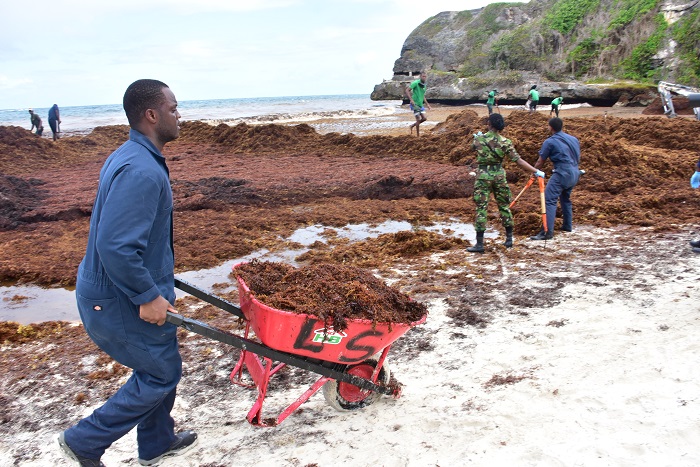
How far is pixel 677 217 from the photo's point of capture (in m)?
8.01

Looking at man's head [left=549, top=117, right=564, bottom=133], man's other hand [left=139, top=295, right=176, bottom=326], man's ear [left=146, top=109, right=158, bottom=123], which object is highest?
man's ear [left=146, top=109, right=158, bottom=123]

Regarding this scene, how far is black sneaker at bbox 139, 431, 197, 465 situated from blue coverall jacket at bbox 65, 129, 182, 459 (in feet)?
1.15

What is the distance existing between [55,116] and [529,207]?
22332 millimetres

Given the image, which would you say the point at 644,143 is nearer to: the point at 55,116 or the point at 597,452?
the point at 597,452

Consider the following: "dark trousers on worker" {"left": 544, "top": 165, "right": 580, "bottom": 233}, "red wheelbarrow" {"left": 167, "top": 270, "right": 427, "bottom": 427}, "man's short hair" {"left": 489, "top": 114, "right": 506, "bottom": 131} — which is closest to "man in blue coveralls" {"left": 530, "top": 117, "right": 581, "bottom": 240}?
"dark trousers on worker" {"left": 544, "top": 165, "right": 580, "bottom": 233}

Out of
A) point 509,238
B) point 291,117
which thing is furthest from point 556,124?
point 291,117

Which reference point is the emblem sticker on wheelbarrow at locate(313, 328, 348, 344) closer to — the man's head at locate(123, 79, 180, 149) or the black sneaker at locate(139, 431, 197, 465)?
the black sneaker at locate(139, 431, 197, 465)

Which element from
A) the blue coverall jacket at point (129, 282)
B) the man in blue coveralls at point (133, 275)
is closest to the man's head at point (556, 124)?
the man in blue coveralls at point (133, 275)

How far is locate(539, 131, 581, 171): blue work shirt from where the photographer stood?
291 inches

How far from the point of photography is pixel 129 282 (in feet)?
7.85

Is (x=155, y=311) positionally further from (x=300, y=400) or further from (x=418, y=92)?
(x=418, y=92)

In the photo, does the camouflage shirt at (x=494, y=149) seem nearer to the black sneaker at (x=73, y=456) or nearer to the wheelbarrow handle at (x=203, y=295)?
the wheelbarrow handle at (x=203, y=295)

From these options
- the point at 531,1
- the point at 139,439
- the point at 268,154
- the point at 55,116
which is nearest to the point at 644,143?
the point at 268,154

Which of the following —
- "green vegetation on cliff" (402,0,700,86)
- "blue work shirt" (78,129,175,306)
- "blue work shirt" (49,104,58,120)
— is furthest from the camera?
"green vegetation on cliff" (402,0,700,86)
